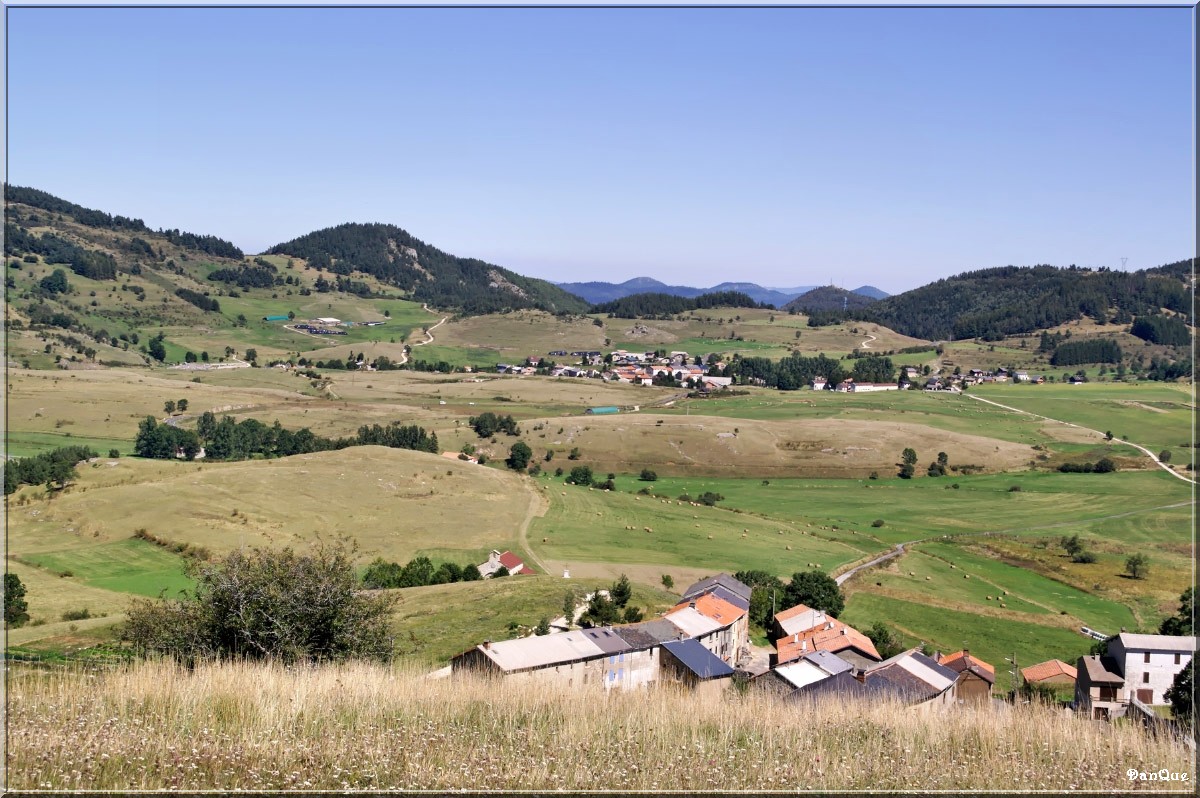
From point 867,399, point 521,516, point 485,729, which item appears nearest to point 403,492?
point 521,516

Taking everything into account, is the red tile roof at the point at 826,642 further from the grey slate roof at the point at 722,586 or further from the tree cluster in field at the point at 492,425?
the tree cluster in field at the point at 492,425

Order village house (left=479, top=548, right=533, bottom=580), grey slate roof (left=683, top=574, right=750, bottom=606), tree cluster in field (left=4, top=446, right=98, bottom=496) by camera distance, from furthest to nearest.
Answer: tree cluster in field (left=4, top=446, right=98, bottom=496)
village house (left=479, top=548, right=533, bottom=580)
grey slate roof (left=683, top=574, right=750, bottom=606)

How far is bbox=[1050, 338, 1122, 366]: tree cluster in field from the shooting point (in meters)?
186

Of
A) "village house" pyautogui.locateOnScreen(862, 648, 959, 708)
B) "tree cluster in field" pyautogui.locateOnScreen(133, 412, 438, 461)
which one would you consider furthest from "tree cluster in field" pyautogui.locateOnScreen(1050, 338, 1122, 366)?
"village house" pyautogui.locateOnScreen(862, 648, 959, 708)

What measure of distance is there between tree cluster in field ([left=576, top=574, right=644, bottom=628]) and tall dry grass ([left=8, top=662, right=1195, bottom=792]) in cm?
2610

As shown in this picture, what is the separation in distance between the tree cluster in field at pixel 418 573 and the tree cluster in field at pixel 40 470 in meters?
29.3

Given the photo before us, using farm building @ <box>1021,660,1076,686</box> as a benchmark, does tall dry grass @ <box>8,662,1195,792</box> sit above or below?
above

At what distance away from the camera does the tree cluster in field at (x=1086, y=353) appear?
609 feet

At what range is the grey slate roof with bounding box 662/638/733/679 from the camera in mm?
26922

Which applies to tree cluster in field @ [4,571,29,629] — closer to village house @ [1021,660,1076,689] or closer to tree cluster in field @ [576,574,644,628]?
tree cluster in field @ [576,574,644,628]

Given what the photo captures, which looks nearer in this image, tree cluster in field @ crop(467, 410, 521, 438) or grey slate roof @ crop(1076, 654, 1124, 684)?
grey slate roof @ crop(1076, 654, 1124, 684)

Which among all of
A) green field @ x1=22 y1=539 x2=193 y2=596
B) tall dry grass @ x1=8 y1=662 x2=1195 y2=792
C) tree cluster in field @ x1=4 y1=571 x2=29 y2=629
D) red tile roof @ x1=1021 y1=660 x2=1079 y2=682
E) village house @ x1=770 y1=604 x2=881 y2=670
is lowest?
red tile roof @ x1=1021 y1=660 x2=1079 y2=682

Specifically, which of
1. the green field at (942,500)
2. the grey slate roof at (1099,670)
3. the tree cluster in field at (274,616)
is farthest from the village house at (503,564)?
the tree cluster in field at (274,616)

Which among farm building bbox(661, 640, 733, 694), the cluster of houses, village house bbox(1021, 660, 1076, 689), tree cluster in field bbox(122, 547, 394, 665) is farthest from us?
village house bbox(1021, 660, 1076, 689)
